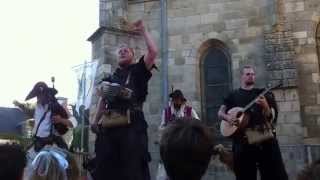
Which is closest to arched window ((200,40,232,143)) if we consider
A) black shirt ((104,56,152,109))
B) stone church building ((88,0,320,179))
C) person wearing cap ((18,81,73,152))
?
stone church building ((88,0,320,179))

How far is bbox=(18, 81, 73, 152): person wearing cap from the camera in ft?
21.4

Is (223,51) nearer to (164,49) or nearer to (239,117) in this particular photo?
(164,49)

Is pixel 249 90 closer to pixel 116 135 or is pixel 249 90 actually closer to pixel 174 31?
pixel 116 135

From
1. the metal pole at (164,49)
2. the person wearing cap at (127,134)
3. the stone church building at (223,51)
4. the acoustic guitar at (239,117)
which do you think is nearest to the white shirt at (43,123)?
the person wearing cap at (127,134)

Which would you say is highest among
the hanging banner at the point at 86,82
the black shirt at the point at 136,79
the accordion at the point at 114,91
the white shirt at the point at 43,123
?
the hanging banner at the point at 86,82

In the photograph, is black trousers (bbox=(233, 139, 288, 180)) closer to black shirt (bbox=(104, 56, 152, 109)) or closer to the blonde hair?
black shirt (bbox=(104, 56, 152, 109))

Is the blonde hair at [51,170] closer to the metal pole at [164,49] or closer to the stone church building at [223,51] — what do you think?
the stone church building at [223,51]

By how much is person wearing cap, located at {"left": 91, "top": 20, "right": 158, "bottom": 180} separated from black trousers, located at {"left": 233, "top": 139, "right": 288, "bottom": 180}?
1.11 metres

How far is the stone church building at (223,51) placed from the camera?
12828 mm

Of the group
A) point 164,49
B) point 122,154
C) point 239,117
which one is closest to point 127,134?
point 122,154

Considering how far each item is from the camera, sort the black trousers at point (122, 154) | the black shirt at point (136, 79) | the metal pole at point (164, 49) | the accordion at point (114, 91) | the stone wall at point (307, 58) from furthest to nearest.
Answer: the metal pole at point (164, 49) < the stone wall at point (307, 58) < the black shirt at point (136, 79) < the accordion at point (114, 91) < the black trousers at point (122, 154)

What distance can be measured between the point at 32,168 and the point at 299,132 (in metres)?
9.92

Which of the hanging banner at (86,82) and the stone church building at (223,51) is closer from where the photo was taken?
the stone church building at (223,51)

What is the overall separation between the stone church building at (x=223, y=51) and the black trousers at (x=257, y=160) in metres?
6.75
